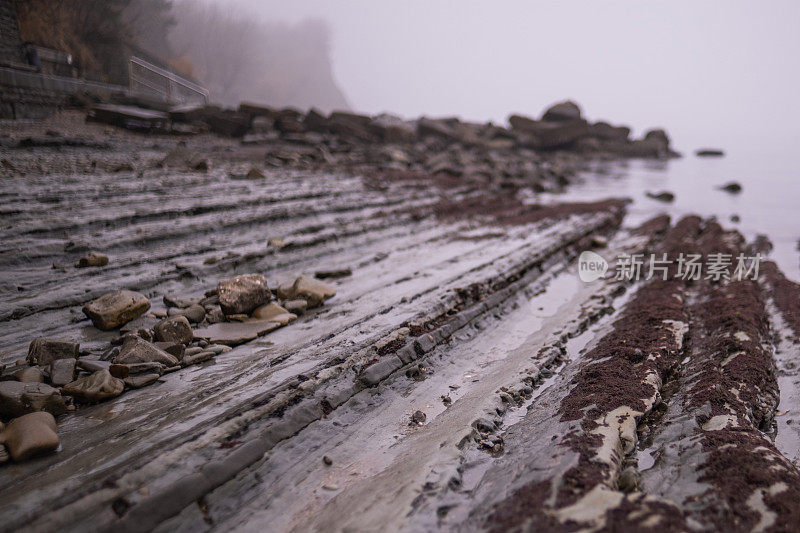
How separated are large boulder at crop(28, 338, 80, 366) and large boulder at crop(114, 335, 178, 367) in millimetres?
220

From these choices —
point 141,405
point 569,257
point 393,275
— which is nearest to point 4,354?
point 141,405

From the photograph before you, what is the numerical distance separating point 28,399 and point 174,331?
29.7 inches

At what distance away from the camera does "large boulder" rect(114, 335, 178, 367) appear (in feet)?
7.23

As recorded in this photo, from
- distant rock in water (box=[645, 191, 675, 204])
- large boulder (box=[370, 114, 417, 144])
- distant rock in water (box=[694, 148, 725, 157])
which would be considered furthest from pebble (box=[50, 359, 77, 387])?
distant rock in water (box=[694, 148, 725, 157])

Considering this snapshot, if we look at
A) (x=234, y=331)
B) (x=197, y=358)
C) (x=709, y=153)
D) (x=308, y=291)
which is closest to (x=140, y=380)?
(x=197, y=358)

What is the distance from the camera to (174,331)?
2.48 m

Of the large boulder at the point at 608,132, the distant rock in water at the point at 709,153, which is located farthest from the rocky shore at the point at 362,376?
the distant rock in water at the point at 709,153

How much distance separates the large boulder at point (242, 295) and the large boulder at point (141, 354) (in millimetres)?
586

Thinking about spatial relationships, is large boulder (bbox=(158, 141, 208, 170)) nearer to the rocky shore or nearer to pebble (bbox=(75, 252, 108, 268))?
the rocky shore

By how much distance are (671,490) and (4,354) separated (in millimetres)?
3193

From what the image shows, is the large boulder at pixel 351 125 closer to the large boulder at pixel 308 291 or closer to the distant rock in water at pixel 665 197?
the distant rock in water at pixel 665 197

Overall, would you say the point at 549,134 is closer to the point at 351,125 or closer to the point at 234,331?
the point at 351,125

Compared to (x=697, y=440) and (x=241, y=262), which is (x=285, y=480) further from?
(x=241, y=262)

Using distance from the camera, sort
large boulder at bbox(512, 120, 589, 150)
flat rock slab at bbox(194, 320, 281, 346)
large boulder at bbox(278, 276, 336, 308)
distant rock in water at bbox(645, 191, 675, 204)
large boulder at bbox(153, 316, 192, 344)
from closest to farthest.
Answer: large boulder at bbox(153, 316, 192, 344), flat rock slab at bbox(194, 320, 281, 346), large boulder at bbox(278, 276, 336, 308), distant rock in water at bbox(645, 191, 675, 204), large boulder at bbox(512, 120, 589, 150)
